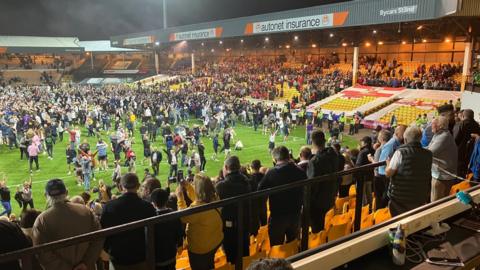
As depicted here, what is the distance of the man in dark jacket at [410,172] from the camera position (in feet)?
15.5

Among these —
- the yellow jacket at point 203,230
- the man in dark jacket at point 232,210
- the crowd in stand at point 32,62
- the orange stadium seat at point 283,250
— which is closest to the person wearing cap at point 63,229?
the yellow jacket at point 203,230

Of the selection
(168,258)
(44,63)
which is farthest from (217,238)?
(44,63)

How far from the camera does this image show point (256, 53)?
54688 mm

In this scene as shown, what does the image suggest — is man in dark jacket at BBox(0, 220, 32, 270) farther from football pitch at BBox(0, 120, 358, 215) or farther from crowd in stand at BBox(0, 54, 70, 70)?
crowd in stand at BBox(0, 54, 70, 70)

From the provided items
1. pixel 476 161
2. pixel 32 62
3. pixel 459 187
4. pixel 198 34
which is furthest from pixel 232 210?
pixel 32 62

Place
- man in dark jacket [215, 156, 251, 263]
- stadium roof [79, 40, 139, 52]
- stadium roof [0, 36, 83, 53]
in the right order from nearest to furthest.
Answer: man in dark jacket [215, 156, 251, 263] → stadium roof [0, 36, 83, 53] → stadium roof [79, 40, 139, 52]

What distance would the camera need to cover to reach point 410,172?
473 centimetres

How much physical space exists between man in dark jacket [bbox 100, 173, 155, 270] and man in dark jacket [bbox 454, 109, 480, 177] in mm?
5847

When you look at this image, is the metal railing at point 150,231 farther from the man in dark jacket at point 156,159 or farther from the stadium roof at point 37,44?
the stadium roof at point 37,44

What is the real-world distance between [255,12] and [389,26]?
27.0 meters

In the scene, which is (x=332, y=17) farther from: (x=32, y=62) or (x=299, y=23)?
(x=32, y=62)

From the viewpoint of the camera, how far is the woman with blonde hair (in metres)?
4.20

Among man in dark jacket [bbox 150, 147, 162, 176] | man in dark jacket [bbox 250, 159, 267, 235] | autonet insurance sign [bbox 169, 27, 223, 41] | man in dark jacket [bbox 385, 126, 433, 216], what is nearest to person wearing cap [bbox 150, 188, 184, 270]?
man in dark jacket [bbox 250, 159, 267, 235]

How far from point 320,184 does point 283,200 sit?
22.1 inches
